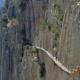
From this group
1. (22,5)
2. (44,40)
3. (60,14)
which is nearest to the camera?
(60,14)

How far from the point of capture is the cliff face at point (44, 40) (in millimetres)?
9812

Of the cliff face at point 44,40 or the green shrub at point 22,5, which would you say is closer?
the cliff face at point 44,40

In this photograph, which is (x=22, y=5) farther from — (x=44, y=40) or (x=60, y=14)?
(x=60, y=14)

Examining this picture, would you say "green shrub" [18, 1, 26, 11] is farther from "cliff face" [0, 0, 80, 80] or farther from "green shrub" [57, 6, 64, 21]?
"green shrub" [57, 6, 64, 21]

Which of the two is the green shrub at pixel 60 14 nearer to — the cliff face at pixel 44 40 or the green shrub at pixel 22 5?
the cliff face at pixel 44 40

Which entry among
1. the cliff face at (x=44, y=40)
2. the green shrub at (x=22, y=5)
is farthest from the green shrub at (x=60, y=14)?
the green shrub at (x=22, y=5)

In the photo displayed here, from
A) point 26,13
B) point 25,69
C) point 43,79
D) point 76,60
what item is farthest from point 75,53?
point 26,13

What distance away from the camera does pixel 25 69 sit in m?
20.7

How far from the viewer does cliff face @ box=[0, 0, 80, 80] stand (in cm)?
981

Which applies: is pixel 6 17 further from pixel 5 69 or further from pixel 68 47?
pixel 68 47

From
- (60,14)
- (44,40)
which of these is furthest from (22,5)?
(60,14)

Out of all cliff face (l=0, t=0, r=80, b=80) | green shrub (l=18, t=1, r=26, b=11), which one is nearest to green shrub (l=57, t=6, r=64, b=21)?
cliff face (l=0, t=0, r=80, b=80)

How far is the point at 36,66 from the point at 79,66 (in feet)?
32.2

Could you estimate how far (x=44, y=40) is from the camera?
1717cm
